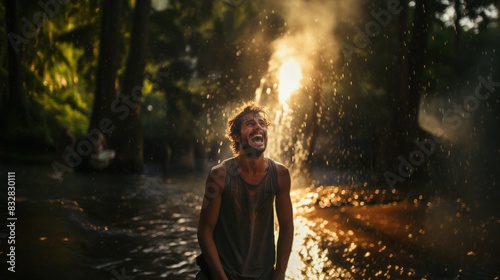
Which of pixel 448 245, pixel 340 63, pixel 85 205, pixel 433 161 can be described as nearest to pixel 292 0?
pixel 340 63

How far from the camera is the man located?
3363mm

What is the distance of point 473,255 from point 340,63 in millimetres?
17101

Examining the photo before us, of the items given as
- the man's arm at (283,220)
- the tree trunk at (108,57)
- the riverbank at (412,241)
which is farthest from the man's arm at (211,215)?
the tree trunk at (108,57)

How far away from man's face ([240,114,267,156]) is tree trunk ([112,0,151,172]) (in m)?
16.7

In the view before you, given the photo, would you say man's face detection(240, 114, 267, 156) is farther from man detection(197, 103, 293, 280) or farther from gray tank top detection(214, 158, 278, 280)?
gray tank top detection(214, 158, 278, 280)

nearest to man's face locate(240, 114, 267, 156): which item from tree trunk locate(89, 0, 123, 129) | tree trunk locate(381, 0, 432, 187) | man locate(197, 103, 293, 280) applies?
man locate(197, 103, 293, 280)

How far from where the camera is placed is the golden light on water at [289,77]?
2294 cm

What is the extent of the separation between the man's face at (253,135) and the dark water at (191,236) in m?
4.32

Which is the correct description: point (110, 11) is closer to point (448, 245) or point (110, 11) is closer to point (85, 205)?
point (85, 205)

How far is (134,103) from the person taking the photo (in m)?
19.6

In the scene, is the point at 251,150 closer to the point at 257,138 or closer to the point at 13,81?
the point at 257,138

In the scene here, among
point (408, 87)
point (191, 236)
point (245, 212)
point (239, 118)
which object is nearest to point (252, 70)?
point (408, 87)

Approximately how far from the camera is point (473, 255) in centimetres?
906

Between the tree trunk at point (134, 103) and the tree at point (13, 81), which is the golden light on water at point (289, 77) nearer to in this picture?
the tree trunk at point (134, 103)
